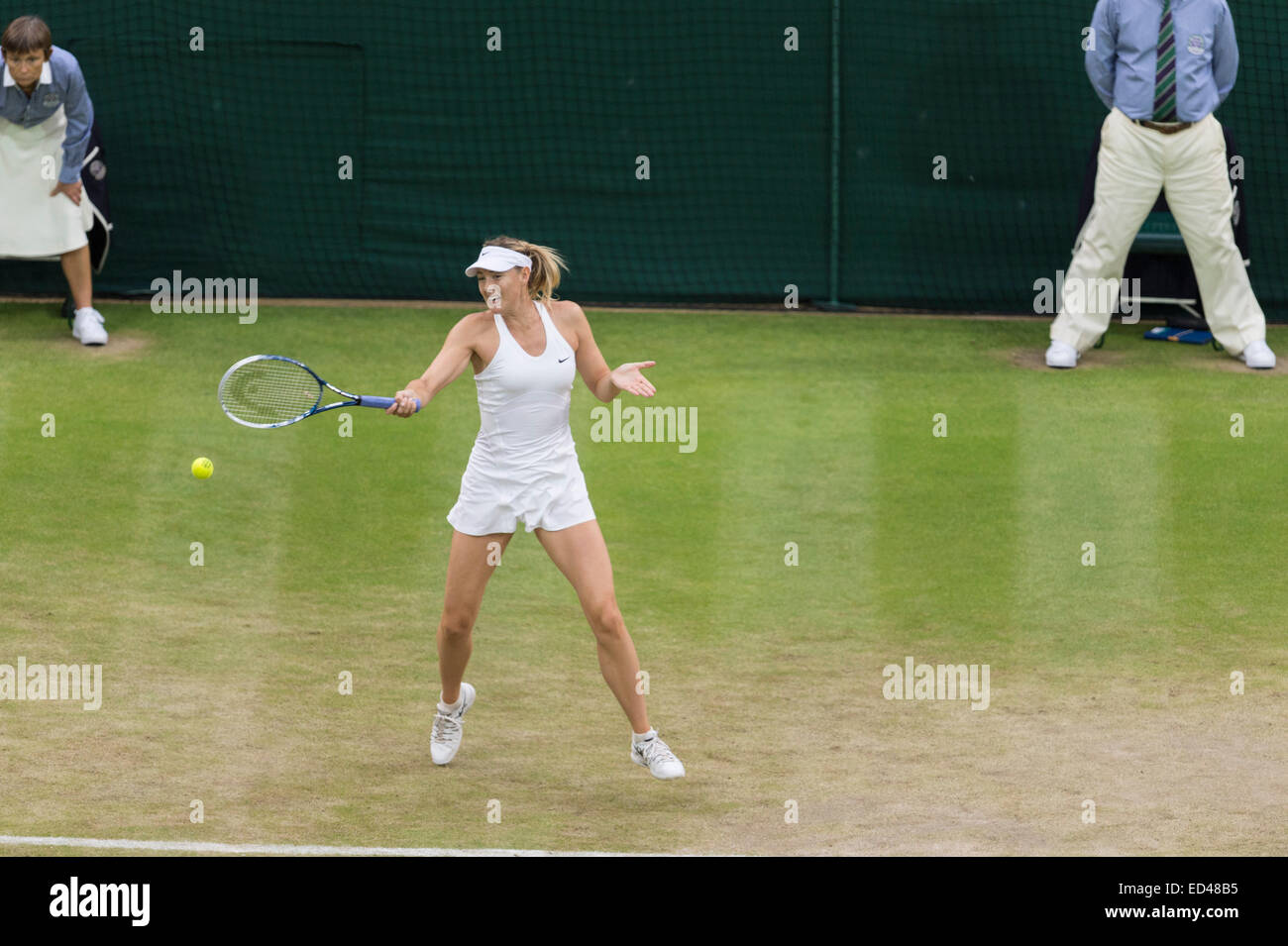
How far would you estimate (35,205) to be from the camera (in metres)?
14.1

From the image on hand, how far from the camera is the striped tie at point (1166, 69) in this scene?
13.5m

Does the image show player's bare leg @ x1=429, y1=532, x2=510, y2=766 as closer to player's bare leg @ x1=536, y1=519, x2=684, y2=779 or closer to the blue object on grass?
player's bare leg @ x1=536, y1=519, x2=684, y2=779

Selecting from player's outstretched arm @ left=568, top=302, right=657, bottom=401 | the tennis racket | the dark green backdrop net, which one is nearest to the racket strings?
the tennis racket

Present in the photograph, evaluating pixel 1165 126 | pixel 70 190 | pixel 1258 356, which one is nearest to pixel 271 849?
pixel 70 190

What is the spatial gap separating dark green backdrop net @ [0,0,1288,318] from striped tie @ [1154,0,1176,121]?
6.22 feet

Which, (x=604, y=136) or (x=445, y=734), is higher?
(x=604, y=136)

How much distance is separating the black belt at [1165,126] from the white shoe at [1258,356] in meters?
1.70

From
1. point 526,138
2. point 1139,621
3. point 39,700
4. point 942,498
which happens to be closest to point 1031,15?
point 526,138

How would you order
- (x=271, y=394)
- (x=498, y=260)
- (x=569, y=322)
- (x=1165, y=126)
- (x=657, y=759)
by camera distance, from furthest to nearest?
(x=1165, y=126) → (x=271, y=394) → (x=569, y=322) → (x=657, y=759) → (x=498, y=260)

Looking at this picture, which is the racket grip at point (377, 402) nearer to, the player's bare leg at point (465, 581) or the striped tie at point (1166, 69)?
the player's bare leg at point (465, 581)

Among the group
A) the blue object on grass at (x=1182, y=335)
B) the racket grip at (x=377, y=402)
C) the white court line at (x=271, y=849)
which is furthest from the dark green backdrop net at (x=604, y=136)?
the white court line at (x=271, y=849)

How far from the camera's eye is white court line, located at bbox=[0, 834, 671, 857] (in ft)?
23.3

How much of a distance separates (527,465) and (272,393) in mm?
1246

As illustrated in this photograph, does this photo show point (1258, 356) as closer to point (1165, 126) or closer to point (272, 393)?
point (1165, 126)
